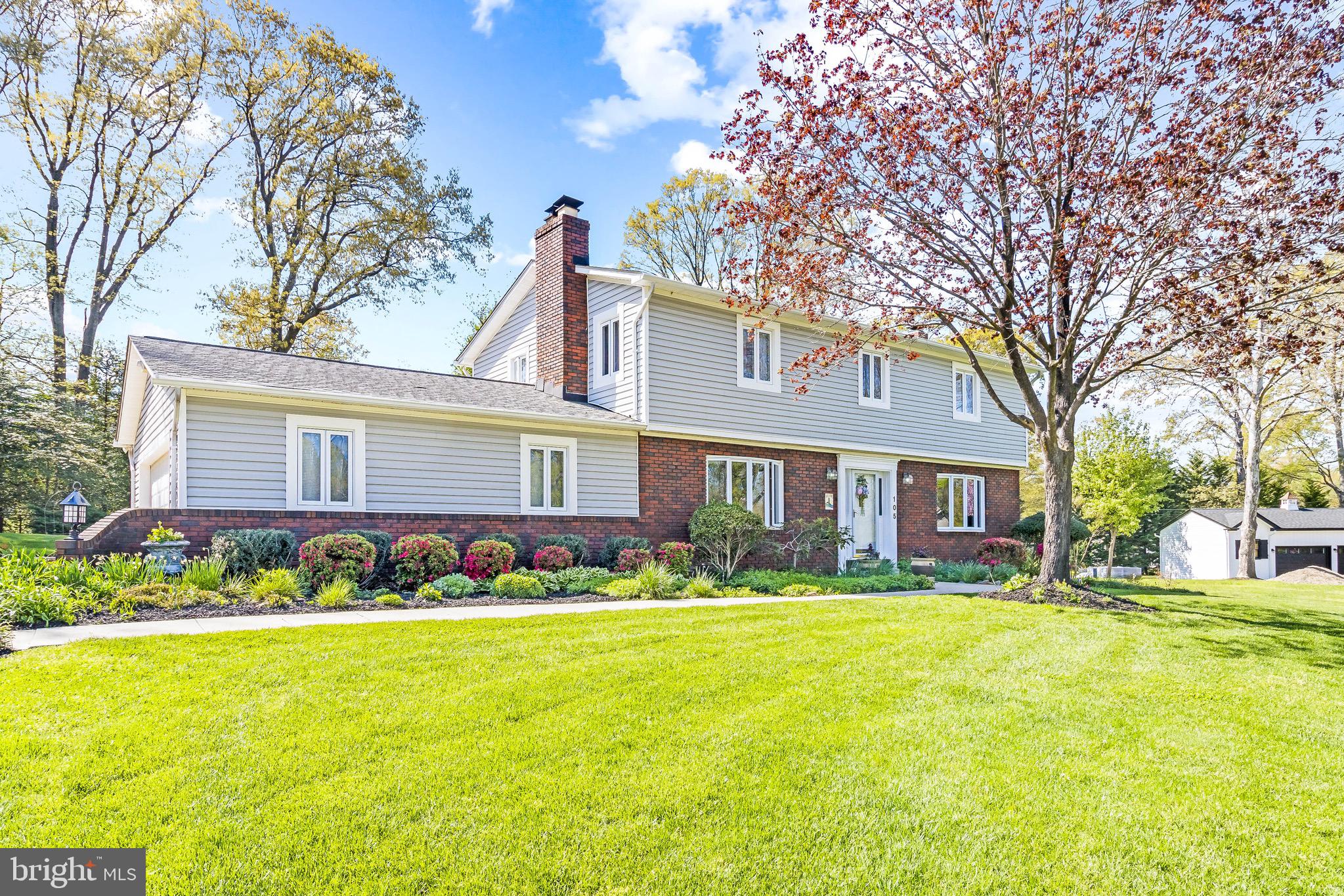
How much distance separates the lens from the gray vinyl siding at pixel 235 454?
33.8ft

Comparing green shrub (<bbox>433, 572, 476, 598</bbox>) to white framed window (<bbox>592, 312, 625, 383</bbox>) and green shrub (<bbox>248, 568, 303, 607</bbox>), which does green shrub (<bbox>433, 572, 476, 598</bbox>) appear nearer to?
green shrub (<bbox>248, 568, 303, 607</bbox>)

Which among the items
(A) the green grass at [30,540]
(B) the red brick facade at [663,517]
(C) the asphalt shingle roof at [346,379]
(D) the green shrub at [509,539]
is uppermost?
(C) the asphalt shingle roof at [346,379]

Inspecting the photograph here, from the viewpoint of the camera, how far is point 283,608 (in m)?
8.31

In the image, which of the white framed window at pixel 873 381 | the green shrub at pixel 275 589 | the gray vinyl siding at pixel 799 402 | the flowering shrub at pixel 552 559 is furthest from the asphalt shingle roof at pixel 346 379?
the white framed window at pixel 873 381

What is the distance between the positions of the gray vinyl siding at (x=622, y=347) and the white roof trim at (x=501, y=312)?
2.22m

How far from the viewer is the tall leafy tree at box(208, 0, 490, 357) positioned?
866 inches

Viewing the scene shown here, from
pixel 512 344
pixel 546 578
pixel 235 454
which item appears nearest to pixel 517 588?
pixel 546 578

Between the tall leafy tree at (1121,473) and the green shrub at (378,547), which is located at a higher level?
the tall leafy tree at (1121,473)

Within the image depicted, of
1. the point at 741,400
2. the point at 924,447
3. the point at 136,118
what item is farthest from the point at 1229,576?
the point at 136,118

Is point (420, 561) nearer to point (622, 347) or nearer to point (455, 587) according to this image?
point (455, 587)

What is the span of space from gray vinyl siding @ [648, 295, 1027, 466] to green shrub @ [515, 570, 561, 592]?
3.80 m

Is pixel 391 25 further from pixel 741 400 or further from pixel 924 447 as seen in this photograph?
pixel 924 447

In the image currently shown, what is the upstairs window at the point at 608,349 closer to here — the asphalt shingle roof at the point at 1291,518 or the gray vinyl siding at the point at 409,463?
the gray vinyl siding at the point at 409,463

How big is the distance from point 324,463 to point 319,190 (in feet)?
51.5
